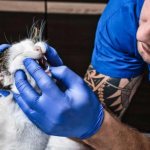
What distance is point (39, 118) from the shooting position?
648 millimetres

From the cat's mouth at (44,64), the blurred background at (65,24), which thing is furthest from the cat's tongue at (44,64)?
the blurred background at (65,24)

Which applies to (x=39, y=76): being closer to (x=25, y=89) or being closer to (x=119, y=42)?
(x=25, y=89)

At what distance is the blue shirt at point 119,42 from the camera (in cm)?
101

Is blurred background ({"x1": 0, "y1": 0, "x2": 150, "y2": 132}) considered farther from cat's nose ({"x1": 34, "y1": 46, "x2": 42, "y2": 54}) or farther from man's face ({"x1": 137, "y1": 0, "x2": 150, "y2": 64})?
cat's nose ({"x1": 34, "y1": 46, "x2": 42, "y2": 54})

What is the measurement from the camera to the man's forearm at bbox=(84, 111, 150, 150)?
760 mm

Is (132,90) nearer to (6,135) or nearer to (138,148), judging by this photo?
(138,148)

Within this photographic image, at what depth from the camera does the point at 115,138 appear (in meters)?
0.79

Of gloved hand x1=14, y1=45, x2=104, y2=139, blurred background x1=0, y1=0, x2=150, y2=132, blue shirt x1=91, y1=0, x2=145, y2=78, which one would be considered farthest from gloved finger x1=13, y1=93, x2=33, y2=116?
blurred background x1=0, y1=0, x2=150, y2=132

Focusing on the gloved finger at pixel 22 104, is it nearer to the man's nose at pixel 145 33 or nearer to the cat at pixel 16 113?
the cat at pixel 16 113

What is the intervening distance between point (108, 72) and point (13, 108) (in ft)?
1.60

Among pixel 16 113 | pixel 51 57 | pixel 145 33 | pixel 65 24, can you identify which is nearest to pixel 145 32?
pixel 145 33

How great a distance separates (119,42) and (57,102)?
44cm

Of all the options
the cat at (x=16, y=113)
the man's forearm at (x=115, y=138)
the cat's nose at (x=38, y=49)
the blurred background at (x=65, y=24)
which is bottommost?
the blurred background at (x=65, y=24)

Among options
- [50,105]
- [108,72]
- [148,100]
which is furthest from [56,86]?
[148,100]
